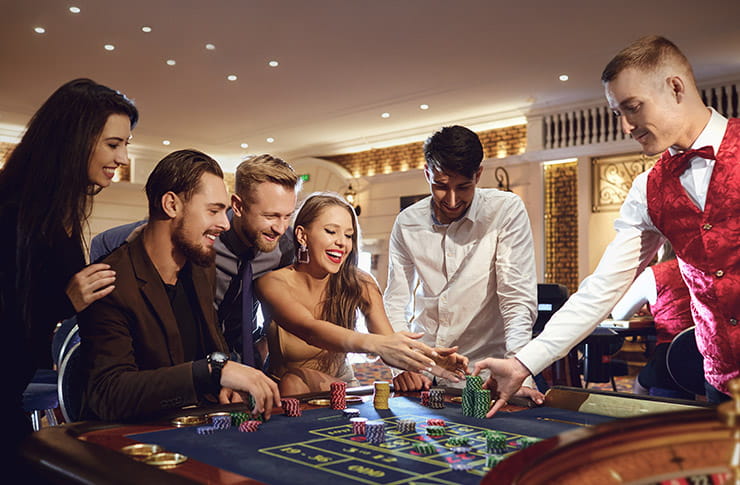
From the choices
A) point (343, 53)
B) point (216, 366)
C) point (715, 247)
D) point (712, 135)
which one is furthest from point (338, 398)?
point (343, 53)

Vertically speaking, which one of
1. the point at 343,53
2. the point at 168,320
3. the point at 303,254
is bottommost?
the point at 168,320

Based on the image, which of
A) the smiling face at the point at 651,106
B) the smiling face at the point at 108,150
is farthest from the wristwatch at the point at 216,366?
the smiling face at the point at 651,106

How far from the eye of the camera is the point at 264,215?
2.72m

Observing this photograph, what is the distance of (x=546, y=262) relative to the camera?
33.7 feet

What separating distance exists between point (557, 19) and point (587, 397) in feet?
18.5

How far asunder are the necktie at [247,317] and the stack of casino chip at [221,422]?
0.91 metres

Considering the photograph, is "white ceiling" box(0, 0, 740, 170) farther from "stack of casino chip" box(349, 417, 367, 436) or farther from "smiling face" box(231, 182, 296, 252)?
"stack of casino chip" box(349, 417, 367, 436)

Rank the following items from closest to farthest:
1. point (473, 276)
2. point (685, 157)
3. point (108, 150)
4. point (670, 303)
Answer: point (685, 157), point (108, 150), point (473, 276), point (670, 303)

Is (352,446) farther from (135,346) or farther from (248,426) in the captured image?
(135,346)

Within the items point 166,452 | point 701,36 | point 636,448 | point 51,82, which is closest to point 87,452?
point 166,452

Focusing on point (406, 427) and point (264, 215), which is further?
point (264, 215)

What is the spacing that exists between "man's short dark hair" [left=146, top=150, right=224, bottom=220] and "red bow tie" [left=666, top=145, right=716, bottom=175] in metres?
1.42

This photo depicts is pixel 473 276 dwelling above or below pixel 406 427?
above

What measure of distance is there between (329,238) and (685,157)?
1339 mm
